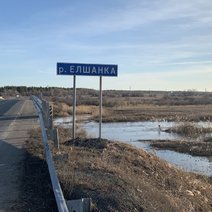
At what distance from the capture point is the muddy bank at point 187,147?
24000 millimetres

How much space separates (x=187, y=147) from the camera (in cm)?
2555

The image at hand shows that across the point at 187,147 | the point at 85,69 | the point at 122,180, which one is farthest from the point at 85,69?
the point at 187,147

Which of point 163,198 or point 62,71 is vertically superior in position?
point 62,71

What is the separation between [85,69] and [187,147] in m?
11.3

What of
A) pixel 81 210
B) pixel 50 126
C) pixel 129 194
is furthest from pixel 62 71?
pixel 81 210

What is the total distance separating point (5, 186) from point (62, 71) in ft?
21.4

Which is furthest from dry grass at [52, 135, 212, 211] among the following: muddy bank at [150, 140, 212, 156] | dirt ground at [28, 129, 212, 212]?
muddy bank at [150, 140, 212, 156]

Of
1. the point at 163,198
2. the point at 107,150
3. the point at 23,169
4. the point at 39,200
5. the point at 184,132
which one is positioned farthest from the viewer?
the point at 184,132

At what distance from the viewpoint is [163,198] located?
9922 mm

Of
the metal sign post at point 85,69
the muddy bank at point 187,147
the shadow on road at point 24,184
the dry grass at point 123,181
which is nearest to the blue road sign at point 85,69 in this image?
the metal sign post at point 85,69

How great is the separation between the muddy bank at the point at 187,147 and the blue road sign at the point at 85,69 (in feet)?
31.1

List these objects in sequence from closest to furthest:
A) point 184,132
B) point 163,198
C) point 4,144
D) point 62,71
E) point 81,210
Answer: point 81,210 < point 163,198 < point 62,71 < point 4,144 < point 184,132

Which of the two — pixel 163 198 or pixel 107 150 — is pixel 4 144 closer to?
pixel 107 150

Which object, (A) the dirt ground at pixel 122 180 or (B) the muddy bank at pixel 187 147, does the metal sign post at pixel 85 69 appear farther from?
(B) the muddy bank at pixel 187 147
